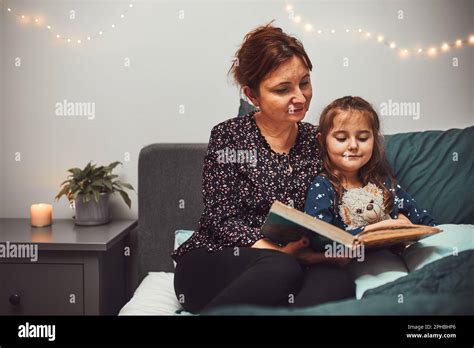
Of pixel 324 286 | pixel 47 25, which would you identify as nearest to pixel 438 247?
pixel 324 286

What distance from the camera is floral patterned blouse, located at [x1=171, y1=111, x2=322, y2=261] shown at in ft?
3.78

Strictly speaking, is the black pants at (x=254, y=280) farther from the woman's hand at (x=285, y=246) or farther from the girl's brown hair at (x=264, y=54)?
the girl's brown hair at (x=264, y=54)

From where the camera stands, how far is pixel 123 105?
1604mm

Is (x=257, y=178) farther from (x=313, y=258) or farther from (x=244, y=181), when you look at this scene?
(x=313, y=258)

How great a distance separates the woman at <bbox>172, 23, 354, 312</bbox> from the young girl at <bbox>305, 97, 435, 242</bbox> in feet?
0.14

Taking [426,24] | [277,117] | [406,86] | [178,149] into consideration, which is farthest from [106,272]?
[426,24]

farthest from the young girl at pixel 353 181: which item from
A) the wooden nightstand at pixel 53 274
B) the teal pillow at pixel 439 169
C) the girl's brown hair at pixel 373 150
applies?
the wooden nightstand at pixel 53 274

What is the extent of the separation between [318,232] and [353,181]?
333 millimetres

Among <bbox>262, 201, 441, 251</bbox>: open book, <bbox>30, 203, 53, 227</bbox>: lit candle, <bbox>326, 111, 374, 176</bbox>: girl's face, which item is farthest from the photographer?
<bbox>30, 203, 53, 227</bbox>: lit candle

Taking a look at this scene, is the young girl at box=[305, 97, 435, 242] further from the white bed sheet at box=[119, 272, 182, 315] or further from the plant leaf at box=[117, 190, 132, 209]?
the plant leaf at box=[117, 190, 132, 209]

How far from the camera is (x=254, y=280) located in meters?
0.98

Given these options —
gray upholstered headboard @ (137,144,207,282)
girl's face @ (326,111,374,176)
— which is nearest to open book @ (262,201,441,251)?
girl's face @ (326,111,374,176)
